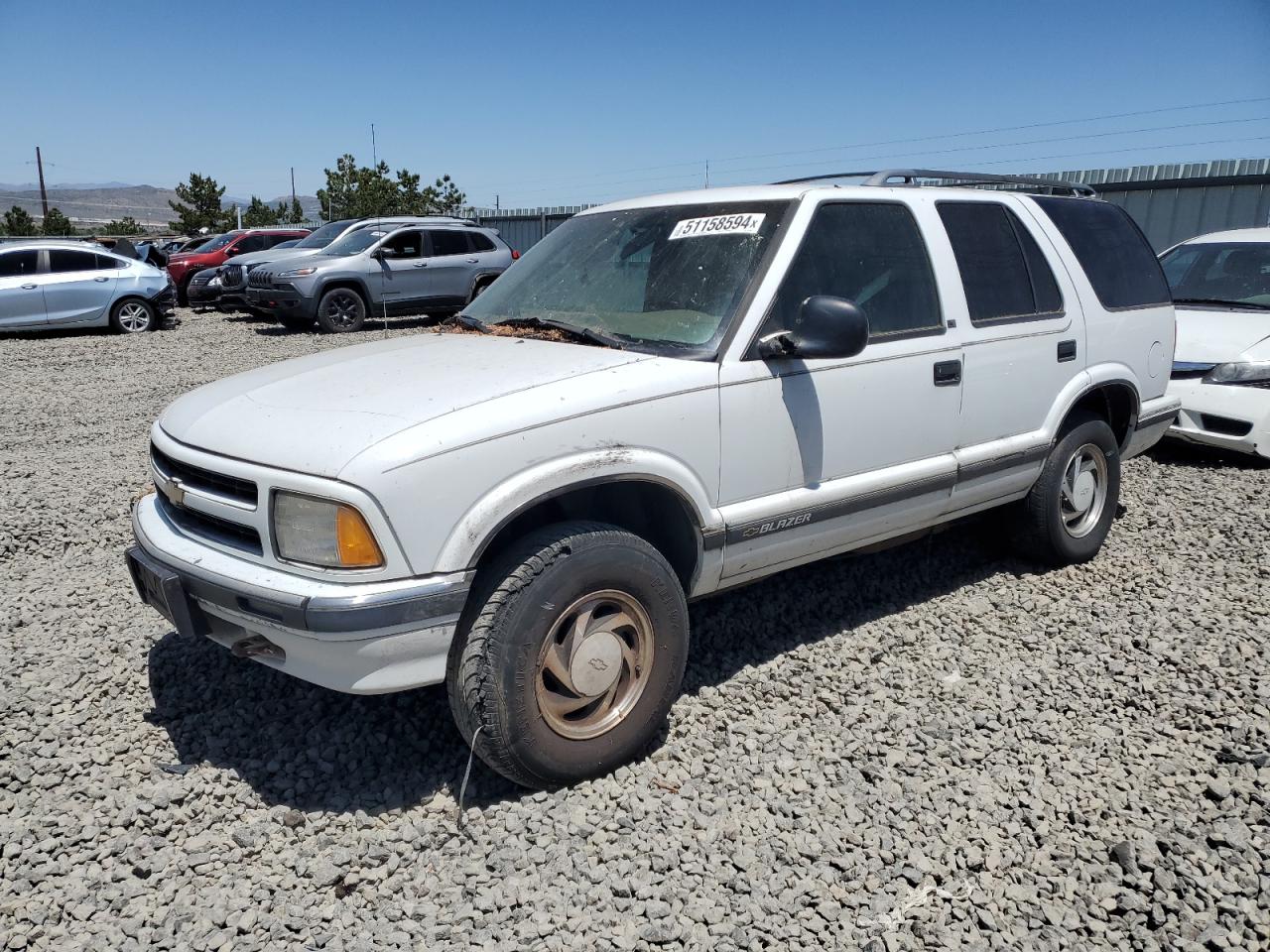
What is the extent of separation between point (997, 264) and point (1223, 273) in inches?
188

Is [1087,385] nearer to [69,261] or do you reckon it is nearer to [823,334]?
[823,334]

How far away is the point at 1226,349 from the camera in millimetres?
6812

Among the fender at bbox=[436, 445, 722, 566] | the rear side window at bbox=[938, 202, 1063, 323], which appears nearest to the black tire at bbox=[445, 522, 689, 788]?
the fender at bbox=[436, 445, 722, 566]

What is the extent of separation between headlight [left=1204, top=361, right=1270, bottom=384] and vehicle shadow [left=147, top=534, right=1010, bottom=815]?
137 inches

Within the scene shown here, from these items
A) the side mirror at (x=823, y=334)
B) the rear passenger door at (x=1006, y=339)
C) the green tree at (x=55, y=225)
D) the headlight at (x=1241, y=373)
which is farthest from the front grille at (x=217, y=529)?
the green tree at (x=55, y=225)

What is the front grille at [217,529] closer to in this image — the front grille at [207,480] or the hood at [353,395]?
the front grille at [207,480]

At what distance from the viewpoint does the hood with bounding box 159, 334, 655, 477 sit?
104 inches

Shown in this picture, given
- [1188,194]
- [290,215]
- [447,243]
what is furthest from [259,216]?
[1188,194]

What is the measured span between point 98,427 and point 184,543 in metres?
6.21

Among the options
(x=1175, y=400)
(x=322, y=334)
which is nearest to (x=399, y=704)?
(x=1175, y=400)

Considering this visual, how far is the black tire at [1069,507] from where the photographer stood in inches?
176

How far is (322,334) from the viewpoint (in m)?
14.6

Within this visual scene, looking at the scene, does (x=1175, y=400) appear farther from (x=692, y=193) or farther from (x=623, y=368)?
(x=623, y=368)

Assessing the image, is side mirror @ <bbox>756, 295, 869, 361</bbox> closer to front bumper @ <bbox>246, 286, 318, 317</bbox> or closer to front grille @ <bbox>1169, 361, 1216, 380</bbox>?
front grille @ <bbox>1169, 361, 1216, 380</bbox>
